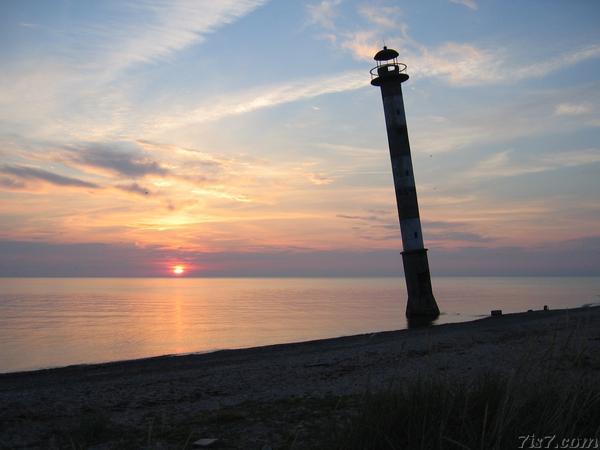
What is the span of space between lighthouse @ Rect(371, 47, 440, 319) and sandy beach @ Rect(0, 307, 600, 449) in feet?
31.9

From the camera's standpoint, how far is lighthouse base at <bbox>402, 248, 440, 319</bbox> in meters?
26.8

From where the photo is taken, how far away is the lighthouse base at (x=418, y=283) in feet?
87.9

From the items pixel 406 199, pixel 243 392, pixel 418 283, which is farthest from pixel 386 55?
pixel 243 392

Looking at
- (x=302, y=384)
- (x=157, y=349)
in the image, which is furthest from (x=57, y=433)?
(x=157, y=349)

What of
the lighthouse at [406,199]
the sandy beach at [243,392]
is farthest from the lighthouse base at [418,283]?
the sandy beach at [243,392]

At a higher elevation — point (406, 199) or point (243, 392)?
point (406, 199)

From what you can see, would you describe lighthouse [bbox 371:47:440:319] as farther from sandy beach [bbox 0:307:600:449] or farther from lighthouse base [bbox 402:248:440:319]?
sandy beach [bbox 0:307:600:449]

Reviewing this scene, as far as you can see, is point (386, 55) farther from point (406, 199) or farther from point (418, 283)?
point (418, 283)

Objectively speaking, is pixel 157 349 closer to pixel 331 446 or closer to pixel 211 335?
pixel 211 335

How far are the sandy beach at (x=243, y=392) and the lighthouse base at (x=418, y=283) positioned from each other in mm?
9586

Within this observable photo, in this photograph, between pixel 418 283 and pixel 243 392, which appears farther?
pixel 418 283

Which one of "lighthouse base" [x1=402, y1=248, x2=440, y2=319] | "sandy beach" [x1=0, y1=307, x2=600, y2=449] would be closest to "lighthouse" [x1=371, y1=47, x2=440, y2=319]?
"lighthouse base" [x1=402, y1=248, x2=440, y2=319]

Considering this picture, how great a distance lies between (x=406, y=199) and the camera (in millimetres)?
27328

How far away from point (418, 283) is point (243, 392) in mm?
18733
